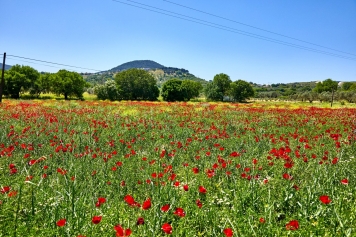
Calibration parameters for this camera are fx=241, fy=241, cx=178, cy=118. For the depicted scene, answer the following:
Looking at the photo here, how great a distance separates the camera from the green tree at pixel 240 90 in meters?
91.4

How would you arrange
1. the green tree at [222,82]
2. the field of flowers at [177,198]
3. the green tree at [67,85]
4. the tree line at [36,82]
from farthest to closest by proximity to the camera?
the green tree at [222,82]
the green tree at [67,85]
the tree line at [36,82]
the field of flowers at [177,198]

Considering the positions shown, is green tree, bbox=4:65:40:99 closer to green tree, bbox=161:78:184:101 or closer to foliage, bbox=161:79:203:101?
foliage, bbox=161:79:203:101

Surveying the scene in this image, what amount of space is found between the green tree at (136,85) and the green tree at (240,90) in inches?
1306

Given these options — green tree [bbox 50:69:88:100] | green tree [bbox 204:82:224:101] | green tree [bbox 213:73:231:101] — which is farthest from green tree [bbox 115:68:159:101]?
green tree [bbox 213:73:231:101]

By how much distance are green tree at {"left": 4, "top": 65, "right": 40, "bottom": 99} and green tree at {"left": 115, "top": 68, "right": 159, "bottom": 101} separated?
76.8ft

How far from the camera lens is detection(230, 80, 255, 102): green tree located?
91.4 metres

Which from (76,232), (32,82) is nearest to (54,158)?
(76,232)

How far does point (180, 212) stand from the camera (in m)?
2.73

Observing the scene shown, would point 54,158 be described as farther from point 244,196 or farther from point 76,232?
point 244,196

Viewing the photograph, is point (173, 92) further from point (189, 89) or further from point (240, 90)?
point (240, 90)

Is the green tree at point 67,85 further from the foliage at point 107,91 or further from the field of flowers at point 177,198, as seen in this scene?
the field of flowers at point 177,198

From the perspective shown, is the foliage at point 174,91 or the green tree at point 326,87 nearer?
the foliage at point 174,91

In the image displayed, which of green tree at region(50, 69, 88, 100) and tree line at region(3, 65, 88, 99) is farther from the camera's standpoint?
green tree at region(50, 69, 88, 100)

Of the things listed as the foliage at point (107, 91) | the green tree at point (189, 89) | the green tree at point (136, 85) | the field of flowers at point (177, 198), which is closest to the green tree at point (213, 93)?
the green tree at point (189, 89)
